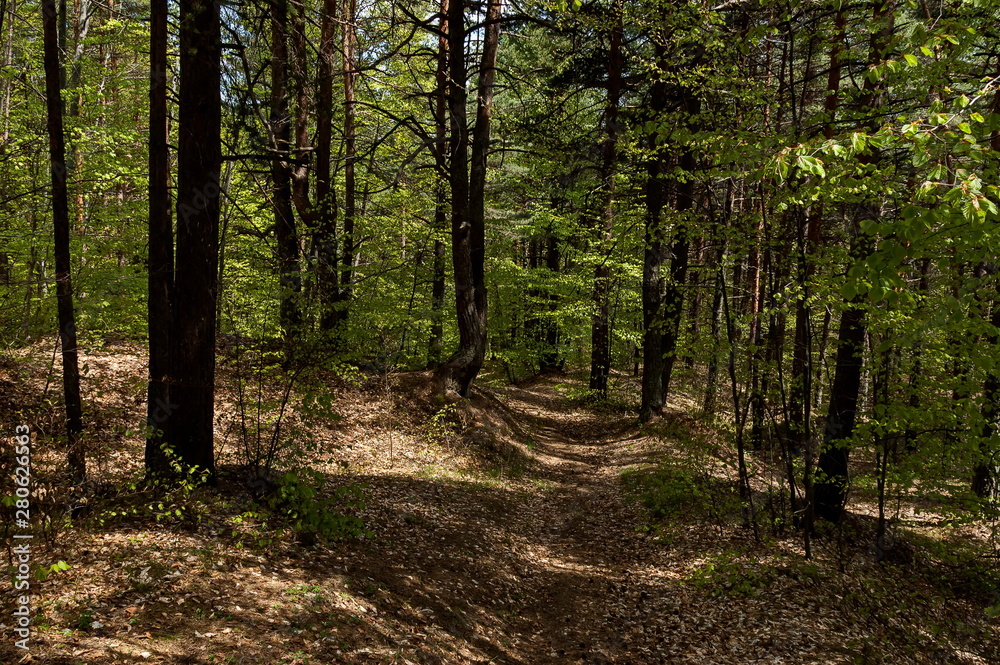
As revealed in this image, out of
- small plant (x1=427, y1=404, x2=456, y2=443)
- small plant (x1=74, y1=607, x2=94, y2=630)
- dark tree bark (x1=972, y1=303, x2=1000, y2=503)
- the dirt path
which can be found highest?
dark tree bark (x1=972, y1=303, x2=1000, y2=503)

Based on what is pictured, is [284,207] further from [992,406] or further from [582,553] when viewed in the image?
[992,406]

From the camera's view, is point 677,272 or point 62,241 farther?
point 677,272

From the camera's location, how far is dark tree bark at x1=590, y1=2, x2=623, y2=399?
14383mm

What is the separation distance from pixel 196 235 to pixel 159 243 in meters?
0.38

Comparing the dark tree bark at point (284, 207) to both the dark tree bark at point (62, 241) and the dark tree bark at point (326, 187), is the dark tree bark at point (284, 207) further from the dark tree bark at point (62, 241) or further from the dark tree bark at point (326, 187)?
the dark tree bark at point (62, 241)

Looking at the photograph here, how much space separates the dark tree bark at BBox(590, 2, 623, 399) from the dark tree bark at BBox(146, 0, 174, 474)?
9.17 metres

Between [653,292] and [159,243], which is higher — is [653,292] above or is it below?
below

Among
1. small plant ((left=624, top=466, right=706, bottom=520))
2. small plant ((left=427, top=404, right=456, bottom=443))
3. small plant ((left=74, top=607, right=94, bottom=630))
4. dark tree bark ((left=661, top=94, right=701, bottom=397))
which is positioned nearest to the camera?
small plant ((left=74, top=607, right=94, bottom=630))

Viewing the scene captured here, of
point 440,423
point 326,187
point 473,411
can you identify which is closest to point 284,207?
point 326,187

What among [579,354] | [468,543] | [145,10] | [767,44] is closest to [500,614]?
[468,543]

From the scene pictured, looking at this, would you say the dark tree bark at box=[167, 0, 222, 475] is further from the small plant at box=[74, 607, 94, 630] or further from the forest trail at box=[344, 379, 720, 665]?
the forest trail at box=[344, 379, 720, 665]

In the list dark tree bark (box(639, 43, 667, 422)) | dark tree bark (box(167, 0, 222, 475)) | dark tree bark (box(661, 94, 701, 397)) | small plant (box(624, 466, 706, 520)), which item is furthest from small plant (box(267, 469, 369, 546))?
dark tree bark (box(639, 43, 667, 422))

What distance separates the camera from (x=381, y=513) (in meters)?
7.48

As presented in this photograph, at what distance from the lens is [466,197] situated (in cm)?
1141
